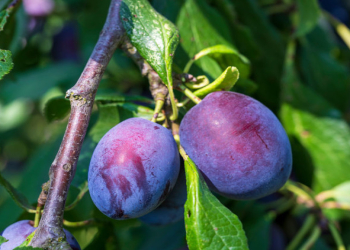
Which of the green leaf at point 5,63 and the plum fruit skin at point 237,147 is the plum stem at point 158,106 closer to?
the plum fruit skin at point 237,147

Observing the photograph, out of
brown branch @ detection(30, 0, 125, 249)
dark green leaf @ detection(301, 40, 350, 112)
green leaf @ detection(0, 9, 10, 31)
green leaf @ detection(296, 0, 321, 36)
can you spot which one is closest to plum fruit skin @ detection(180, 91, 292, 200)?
brown branch @ detection(30, 0, 125, 249)

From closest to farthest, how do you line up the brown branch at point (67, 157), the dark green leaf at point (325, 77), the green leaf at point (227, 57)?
the brown branch at point (67, 157) < the green leaf at point (227, 57) < the dark green leaf at point (325, 77)

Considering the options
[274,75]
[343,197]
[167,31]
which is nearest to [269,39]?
[274,75]

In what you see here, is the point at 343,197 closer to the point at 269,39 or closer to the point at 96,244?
the point at 269,39

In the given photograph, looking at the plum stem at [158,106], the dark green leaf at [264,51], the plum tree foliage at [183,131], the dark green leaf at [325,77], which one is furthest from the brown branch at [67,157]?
the dark green leaf at [325,77]

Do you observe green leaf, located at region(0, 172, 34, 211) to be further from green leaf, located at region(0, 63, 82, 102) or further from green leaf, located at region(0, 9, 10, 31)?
green leaf, located at region(0, 63, 82, 102)

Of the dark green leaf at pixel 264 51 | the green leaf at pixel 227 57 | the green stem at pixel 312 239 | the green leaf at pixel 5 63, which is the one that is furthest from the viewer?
the dark green leaf at pixel 264 51
